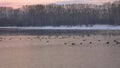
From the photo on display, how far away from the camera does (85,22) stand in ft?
251

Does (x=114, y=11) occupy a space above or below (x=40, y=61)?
below

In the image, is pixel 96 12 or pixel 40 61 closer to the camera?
pixel 40 61

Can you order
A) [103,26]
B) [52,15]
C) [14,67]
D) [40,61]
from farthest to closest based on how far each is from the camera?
[52,15] < [103,26] < [40,61] < [14,67]

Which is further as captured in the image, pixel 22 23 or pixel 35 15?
pixel 35 15

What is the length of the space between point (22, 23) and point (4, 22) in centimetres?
294

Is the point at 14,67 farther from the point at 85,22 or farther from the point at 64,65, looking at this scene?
the point at 85,22

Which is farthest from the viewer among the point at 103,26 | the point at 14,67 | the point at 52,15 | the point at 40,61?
the point at 52,15

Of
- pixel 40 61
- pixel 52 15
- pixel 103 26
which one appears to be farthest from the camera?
pixel 52 15

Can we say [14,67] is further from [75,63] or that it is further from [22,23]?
[22,23]

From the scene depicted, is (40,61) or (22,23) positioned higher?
(40,61)

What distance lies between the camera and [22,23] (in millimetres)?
81250

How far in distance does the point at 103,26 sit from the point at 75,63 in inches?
2051

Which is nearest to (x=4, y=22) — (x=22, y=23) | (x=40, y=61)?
(x=22, y=23)

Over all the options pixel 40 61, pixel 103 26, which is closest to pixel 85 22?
pixel 103 26
